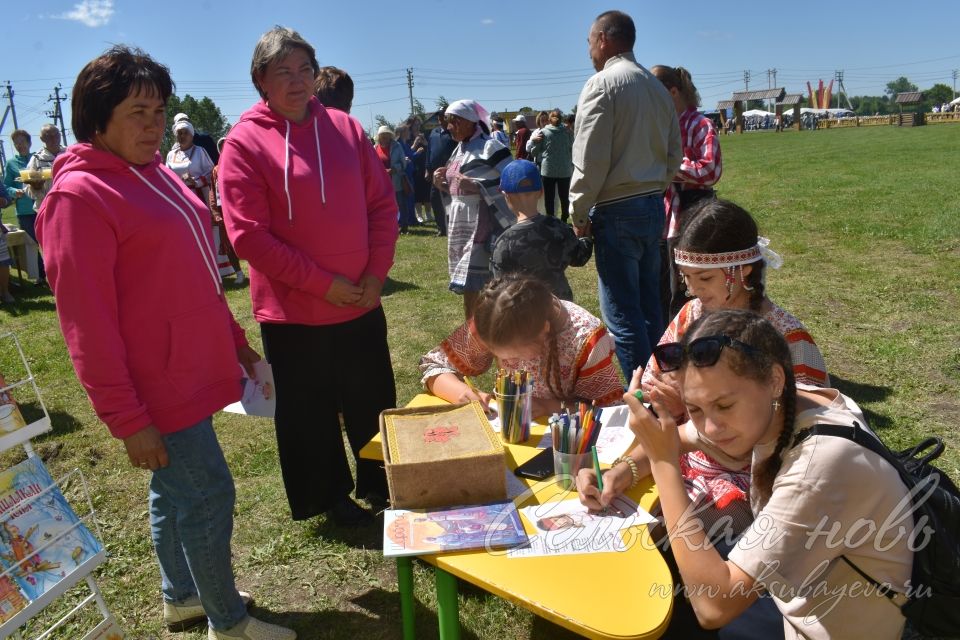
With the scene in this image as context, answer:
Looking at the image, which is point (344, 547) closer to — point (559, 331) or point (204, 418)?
point (204, 418)

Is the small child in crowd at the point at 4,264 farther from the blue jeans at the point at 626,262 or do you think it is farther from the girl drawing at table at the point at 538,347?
the girl drawing at table at the point at 538,347

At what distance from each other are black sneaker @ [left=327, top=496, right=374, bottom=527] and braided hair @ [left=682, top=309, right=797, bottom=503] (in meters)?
1.89

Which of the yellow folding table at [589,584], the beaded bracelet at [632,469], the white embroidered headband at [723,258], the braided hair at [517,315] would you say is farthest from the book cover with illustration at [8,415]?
the white embroidered headband at [723,258]

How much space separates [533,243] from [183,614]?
2.10m

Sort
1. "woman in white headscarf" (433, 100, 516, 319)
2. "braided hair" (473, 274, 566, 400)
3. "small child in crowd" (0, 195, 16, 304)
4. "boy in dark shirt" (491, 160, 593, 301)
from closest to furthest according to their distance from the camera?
"braided hair" (473, 274, 566, 400)
"boy in dark shirt" (491, 160, 593, 301)
"woman in white headscarf" (433, 100, 516, 319)
"small child in crowd" (0, 195, 16, 304)

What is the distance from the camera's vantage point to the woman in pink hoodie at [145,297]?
1.77m

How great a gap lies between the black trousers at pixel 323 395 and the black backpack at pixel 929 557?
182cm

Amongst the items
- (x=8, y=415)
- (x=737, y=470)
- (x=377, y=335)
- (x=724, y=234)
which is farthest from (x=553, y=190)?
(x=8, y=415)

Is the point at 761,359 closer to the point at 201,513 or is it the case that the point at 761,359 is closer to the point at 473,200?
the point at 201,513

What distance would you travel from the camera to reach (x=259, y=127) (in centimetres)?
254

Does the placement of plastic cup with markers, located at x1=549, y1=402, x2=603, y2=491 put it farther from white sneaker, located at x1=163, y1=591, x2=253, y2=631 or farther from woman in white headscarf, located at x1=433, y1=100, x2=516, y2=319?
woman in white headscarf, located at x1=433, y1=100, x2=516, y2=319

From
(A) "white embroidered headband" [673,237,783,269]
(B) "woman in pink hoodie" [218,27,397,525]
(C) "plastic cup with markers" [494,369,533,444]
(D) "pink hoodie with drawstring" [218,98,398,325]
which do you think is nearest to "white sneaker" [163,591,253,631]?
(B) "woman in pink hoodie" [218,27,397,525]

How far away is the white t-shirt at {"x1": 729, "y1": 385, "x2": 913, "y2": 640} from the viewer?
1389mm

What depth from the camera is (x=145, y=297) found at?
1.88 meters
